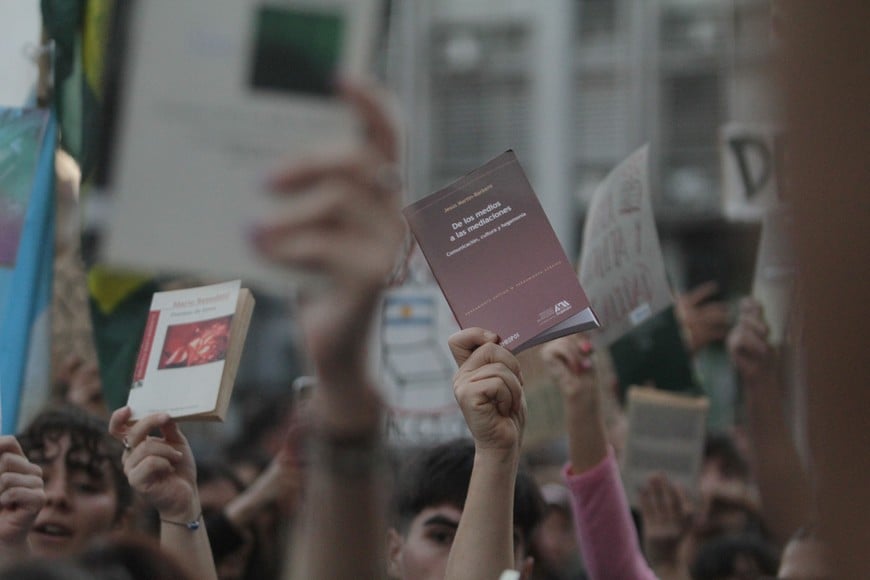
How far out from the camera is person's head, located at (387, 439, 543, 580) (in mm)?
2352

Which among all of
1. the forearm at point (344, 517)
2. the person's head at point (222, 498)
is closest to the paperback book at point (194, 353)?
the forearm at point (344, 517)

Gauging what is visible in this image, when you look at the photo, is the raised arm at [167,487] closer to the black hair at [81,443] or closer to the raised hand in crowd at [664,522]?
the black hair at [81,443]

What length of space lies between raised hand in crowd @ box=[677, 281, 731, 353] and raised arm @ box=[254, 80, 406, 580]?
10.3 feet

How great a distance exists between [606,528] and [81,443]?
3.45ft

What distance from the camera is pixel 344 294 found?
120 cm

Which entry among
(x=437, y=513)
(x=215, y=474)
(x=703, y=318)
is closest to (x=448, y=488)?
(x=437, y=513)

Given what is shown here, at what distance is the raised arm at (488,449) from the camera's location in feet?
5.81

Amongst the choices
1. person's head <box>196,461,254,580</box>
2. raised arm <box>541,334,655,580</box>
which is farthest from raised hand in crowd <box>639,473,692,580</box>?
person's head <box>196,461,254,580</box>

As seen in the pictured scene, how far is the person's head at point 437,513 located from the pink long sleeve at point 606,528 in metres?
0.10

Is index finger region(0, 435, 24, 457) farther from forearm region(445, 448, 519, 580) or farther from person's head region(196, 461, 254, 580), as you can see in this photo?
person's head region(196, 461, 254, 580)

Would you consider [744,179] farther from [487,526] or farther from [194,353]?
[487,526]

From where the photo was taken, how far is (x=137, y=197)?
4.97ft

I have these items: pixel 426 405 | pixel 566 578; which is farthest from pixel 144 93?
pixel 566 578

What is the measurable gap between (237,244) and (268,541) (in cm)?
231
